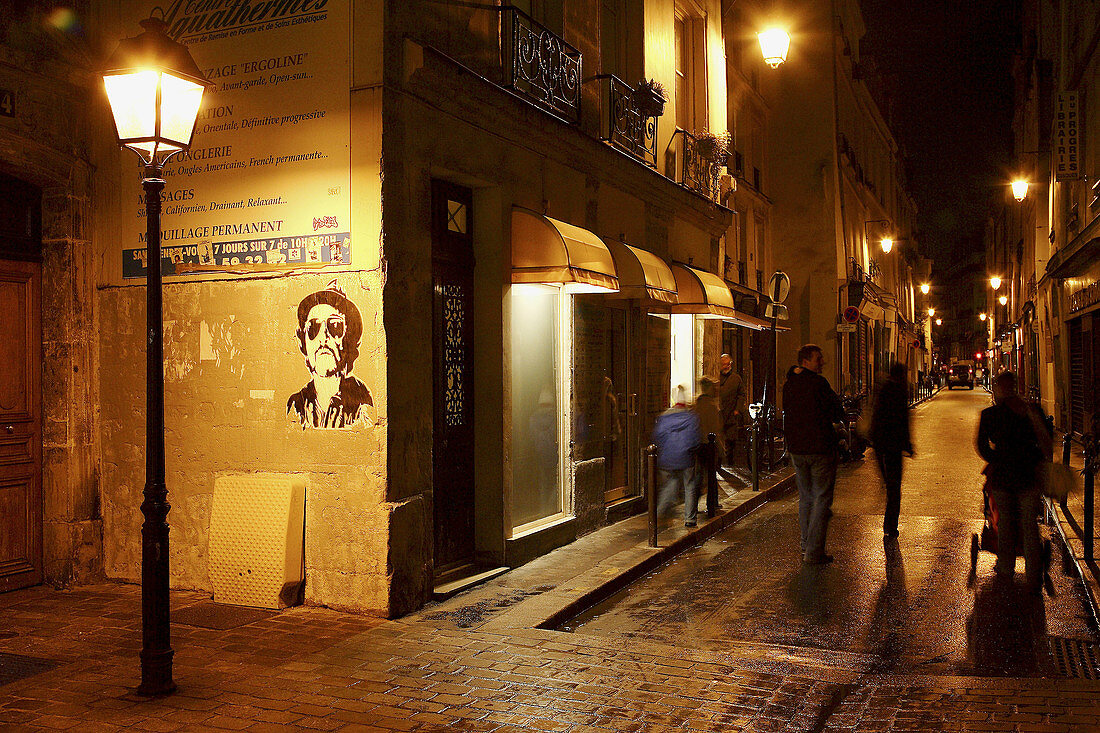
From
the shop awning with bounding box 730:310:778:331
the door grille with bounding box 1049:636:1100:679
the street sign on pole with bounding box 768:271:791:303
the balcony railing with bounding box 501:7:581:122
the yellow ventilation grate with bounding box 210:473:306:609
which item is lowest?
the door grille with bounding box 1049:636:1100:679

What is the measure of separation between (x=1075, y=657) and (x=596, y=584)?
3623mm

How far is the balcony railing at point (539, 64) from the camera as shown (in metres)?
9.22

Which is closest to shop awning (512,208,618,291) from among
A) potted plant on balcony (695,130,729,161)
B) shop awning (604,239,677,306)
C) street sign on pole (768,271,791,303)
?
shop awning (604,239,677,306)

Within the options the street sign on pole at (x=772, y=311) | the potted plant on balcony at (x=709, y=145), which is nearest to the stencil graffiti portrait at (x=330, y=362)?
the potted plant on balcony at (x=709, y=145)

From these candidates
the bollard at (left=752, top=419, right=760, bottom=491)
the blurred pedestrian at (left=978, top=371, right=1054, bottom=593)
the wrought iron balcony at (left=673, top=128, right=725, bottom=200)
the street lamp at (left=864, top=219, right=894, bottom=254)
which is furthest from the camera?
the street lamp at (left=864, top=219, right=894, bottom=254)

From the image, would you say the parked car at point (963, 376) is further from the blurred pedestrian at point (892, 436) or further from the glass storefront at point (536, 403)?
the glass storefront at point (536, 403)

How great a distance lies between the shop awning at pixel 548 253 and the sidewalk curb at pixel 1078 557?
5.08 metres

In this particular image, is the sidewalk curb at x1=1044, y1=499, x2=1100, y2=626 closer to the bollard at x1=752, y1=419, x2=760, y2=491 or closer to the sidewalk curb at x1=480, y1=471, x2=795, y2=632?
the sidewalk curb at x1=480, y1=471, x2=795, y2=632

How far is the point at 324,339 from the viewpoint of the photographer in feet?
24.4

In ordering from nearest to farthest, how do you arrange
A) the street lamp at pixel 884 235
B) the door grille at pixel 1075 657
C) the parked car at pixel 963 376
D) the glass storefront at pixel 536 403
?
the door grille at pixel 1075 657 → the glass storefront at pixel 536 403 → the street lamp at pixel 884 235 → the parked car at pixel 963 376

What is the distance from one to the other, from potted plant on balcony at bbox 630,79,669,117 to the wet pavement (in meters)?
5.62

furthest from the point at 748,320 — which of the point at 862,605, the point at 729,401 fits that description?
the point at 862,605

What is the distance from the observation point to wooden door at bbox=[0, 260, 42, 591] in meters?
7.78

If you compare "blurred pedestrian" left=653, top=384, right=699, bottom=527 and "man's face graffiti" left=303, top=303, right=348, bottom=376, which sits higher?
"man's face graffiti" left=303, top=303, right=348, bottom=376
